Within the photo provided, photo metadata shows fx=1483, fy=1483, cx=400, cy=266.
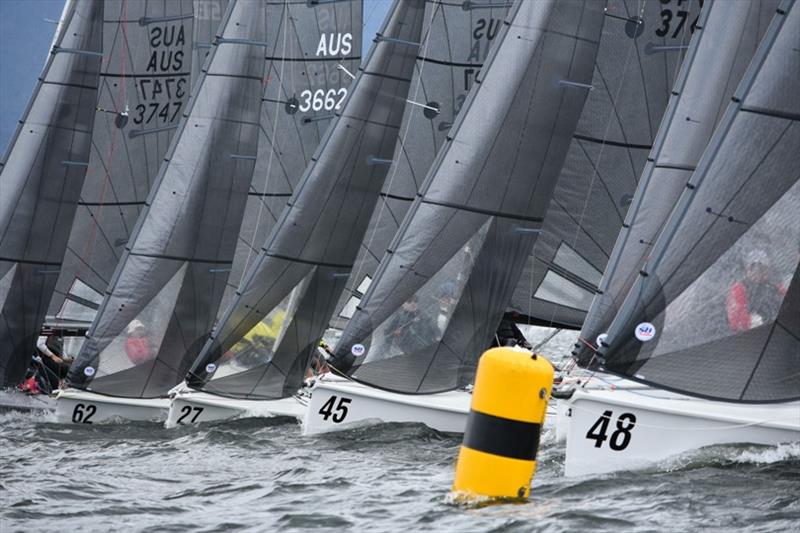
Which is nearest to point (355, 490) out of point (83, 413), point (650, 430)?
point (650, 430)

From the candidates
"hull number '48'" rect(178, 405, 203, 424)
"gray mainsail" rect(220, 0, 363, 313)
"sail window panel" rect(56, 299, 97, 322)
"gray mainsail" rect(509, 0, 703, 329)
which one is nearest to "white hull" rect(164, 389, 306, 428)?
"hull number '48'" rect(178, 405, 203, 424)

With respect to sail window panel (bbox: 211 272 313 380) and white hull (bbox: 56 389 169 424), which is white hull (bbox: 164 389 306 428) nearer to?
sail window panel (bbox: 211 272 313 380)

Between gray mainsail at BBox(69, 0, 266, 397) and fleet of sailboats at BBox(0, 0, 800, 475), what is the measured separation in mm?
30

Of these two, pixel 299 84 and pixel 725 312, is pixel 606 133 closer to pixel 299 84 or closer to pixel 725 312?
pixel 725 312

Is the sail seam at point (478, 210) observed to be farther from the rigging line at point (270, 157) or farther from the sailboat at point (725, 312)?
the rigging line at point (270, 157)

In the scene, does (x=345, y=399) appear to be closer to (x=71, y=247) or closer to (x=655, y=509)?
(x=655, y=509)

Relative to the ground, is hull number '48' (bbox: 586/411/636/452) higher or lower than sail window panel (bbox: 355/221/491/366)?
lower

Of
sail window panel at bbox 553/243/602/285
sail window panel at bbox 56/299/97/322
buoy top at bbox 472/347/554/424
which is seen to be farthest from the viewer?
sail window panel at bbox 56/299/97/322

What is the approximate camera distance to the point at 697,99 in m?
11.8

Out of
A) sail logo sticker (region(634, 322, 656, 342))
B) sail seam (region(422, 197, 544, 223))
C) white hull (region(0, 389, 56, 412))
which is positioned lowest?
white hull (region(0, 389, 56, 412))

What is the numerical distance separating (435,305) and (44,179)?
715 centimetres

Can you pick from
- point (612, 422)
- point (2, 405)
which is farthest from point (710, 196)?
point (2, 405)

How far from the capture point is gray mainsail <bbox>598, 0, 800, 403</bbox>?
31.6ft

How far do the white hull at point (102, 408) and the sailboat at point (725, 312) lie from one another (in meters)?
7.04
